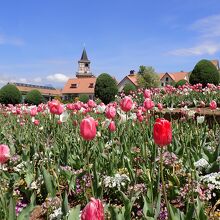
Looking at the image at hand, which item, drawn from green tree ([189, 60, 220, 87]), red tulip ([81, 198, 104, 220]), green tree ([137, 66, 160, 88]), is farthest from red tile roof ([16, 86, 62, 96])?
red tulip ([81, 198, 104, 220])

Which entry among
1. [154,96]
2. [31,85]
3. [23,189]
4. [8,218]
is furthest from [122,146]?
[31,85]

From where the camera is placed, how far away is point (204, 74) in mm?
25031

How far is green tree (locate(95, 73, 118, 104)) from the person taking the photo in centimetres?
3644

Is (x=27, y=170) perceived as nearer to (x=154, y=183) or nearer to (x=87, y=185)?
(x=87, y=185)

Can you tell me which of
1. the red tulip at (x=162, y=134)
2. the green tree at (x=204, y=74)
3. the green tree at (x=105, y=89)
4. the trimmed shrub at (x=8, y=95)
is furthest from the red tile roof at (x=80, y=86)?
the red tulip at (x=162, y=134)

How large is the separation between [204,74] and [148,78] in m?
41.2

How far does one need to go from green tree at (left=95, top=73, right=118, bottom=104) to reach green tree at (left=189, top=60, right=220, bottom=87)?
12120mm

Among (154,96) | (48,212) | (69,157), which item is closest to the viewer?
(48,212)

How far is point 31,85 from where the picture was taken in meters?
94.6

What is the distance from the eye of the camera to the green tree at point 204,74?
82.2 ft

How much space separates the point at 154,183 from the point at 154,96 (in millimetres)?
14043

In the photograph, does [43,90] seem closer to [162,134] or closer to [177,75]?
[177,75]

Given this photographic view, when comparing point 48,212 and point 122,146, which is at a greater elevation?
point 122,146

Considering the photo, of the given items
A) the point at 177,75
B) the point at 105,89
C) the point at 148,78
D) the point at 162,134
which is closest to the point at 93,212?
the point at 162,134
